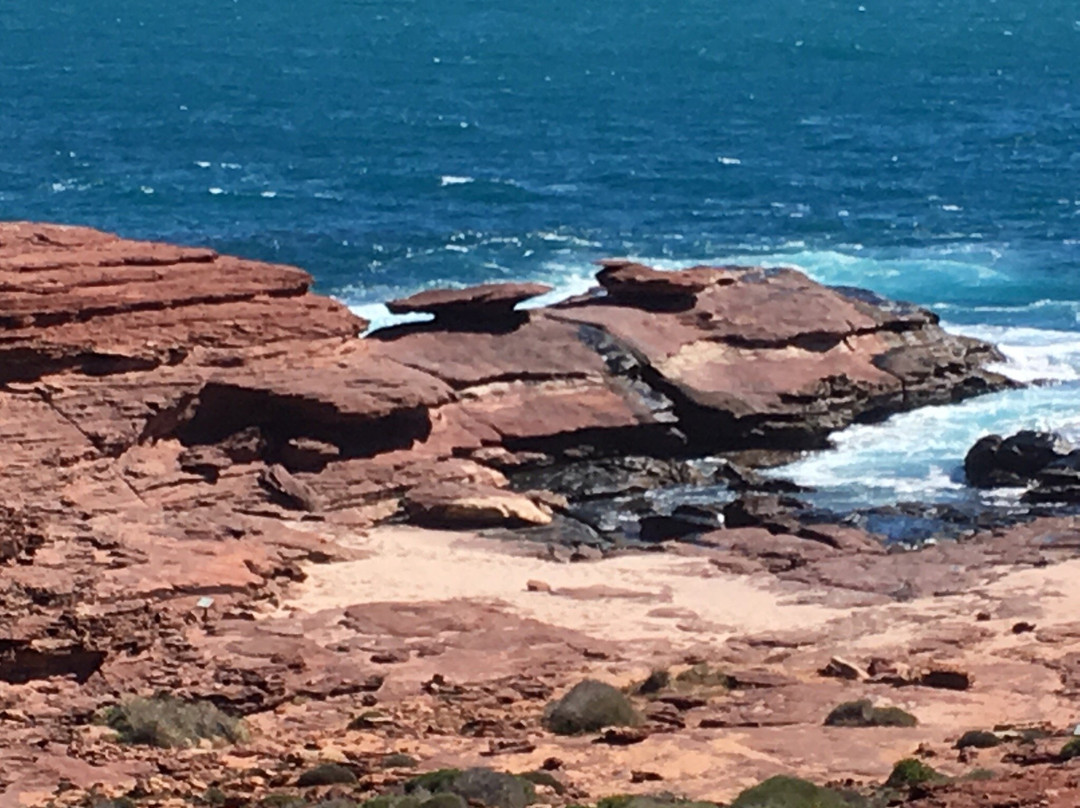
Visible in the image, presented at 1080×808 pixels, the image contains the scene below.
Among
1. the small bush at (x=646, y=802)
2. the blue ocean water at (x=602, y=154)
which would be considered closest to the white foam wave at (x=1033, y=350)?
the blue ocean water at (x=602, y=154)

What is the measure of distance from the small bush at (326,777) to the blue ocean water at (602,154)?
66.1ft

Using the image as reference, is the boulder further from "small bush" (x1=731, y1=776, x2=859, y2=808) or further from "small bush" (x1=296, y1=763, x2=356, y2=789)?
"small bush" (x1=731, y1=776, x2=859, y2=808)

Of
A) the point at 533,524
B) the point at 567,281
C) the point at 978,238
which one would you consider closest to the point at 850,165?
the point at 978,238

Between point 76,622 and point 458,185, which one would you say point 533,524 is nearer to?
point 76,622

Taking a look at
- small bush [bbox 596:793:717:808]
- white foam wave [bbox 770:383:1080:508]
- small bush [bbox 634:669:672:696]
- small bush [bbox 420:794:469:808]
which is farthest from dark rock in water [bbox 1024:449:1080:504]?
small bush [bbox 420:794:469:808]

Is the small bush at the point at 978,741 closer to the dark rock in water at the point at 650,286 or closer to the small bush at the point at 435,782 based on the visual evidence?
the small bush at the point at 435,782

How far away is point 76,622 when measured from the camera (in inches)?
1261

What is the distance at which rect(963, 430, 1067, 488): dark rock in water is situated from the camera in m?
45.3

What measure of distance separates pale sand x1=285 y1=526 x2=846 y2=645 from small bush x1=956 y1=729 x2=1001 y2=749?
24.8 ft

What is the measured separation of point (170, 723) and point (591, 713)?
5766mm

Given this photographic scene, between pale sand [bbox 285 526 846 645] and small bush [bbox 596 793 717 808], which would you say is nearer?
small bush [bbox 596 793 717 808]

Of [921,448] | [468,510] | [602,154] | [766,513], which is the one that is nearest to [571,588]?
[468,510]

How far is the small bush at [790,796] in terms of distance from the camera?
76.6 ft

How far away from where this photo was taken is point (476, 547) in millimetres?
39750
